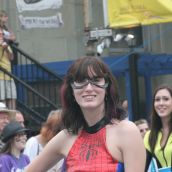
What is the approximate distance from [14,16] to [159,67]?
458cm

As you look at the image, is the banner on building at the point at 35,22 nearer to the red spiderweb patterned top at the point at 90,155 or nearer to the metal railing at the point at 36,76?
the metal railing at the point at 36,76

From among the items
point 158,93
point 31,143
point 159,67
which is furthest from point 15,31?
point 158,93

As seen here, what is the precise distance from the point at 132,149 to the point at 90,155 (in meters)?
0.22

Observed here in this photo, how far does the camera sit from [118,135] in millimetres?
2986

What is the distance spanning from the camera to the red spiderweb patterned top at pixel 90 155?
2.94 meters

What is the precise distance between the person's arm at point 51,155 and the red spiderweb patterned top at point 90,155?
0.31 feet

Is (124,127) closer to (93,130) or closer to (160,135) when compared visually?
(93,130)

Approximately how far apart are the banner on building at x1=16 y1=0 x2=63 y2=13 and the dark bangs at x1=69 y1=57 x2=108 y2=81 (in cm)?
1115

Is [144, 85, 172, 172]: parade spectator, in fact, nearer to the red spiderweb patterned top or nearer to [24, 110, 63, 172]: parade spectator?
[24, 110, 63, 172]: parade spectator

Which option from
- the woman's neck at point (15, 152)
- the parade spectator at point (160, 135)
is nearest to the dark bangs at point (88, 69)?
the parade spectator at point (160, 135)

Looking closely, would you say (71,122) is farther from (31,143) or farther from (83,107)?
(31,143)

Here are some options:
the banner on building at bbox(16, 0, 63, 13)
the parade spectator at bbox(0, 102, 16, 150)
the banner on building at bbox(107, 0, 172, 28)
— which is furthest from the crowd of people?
the banner on building at bbox(16, 0, 63, 13)

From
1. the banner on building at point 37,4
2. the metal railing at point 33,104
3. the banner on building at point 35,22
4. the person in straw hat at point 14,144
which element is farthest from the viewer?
the banner on building at point 35,22

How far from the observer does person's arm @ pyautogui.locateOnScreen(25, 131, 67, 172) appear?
319 cm
